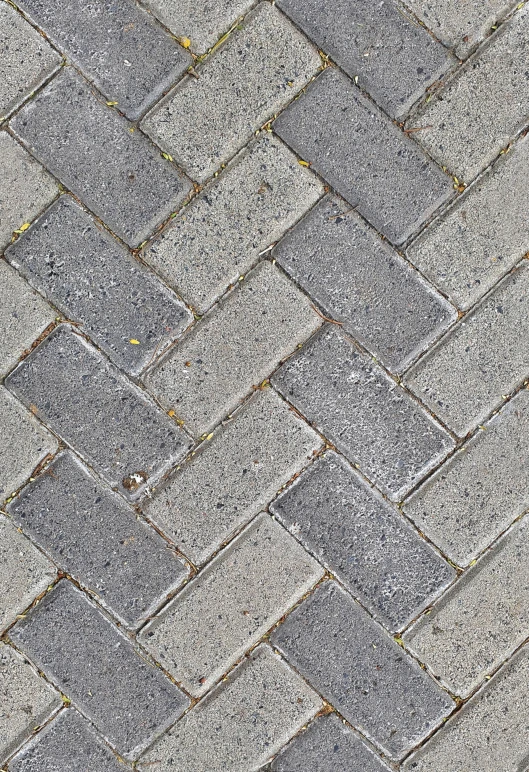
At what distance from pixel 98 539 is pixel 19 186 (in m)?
1.33

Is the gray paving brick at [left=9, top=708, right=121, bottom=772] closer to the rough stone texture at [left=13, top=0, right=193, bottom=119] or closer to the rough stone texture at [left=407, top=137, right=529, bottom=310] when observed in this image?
the rough stone texture at [left=407, top=137, right=529, bottom=310]

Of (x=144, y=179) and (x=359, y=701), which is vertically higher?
(x=144, y=179)

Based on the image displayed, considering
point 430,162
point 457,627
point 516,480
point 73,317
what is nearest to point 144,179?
point 73,317

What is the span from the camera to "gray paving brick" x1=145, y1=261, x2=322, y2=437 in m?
2.08

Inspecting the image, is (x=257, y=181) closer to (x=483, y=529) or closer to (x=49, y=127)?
(x=49, y=127)

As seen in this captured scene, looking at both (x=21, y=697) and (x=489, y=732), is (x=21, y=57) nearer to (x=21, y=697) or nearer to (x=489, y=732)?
(x=21, y=697)

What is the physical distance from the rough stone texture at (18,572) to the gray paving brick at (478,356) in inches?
61.0

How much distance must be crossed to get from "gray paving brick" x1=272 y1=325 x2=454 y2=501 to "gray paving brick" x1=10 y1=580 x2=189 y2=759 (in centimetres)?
111

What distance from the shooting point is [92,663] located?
83.7 inches

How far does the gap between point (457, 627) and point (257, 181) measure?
6.05 ft

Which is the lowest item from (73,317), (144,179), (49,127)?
(73,317)

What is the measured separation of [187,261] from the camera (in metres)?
2.07

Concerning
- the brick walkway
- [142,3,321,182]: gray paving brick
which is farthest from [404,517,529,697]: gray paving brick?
[142,3,321,182]: gray paving brick

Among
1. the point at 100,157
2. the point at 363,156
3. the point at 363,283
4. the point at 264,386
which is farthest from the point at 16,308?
the point at 363,156
